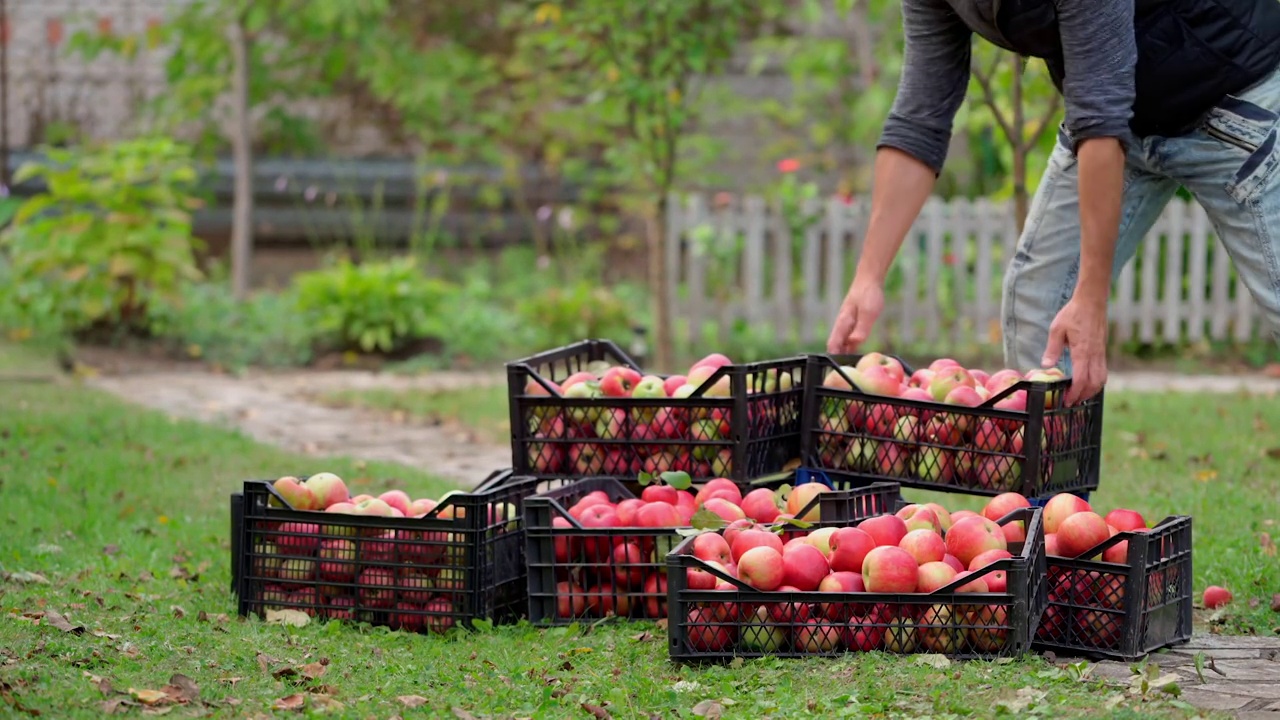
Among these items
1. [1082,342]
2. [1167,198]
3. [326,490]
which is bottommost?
[326,490]

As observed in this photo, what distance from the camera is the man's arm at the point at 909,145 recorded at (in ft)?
13.4

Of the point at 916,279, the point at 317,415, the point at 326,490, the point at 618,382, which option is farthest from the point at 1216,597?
the point at 916,279

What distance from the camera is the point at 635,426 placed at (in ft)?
13.5

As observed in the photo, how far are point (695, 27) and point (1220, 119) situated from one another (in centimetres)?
562

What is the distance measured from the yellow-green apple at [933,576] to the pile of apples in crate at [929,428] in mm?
529

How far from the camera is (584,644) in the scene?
362 centimetres

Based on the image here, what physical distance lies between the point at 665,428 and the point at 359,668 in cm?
115

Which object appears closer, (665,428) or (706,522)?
(706,522)

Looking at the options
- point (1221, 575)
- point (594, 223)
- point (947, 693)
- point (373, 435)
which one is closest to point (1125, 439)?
point (1221, 575)

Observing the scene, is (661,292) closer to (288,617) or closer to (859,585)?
(288,617)

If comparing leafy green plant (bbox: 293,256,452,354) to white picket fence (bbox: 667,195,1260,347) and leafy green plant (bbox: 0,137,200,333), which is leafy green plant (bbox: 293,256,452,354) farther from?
white picket fence (bbox: 667,195,1260,347)

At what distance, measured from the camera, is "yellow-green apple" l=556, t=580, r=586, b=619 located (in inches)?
150

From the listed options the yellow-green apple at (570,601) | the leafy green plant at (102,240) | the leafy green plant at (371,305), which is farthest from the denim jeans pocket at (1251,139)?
the leafy green plant at (102,240)

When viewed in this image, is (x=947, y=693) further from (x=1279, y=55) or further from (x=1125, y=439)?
(x=1125, y=439)
